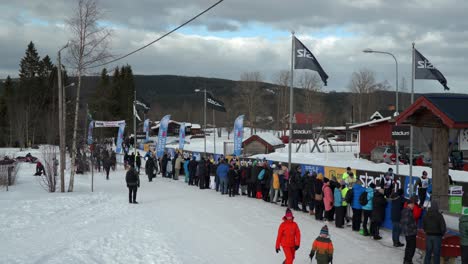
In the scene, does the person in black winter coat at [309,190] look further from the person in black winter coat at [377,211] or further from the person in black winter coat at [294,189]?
the person in black winter coat at [377,211]

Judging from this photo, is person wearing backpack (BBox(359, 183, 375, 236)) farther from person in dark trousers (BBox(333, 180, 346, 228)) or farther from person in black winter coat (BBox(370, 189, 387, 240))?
person in dark trousers (BBox(333, 180, 346, 228))

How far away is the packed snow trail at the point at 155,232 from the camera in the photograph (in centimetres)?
1073

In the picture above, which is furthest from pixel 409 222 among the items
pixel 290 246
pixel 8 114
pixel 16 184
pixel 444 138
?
pixel 8 114

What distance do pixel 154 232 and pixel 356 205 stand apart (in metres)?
5.99

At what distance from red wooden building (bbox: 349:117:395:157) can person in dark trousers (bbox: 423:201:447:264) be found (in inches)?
1490

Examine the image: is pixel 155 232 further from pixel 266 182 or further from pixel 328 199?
pixel 266 182

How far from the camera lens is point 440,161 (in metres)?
13.7

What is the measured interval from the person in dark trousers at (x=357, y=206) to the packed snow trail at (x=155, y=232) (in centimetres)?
32

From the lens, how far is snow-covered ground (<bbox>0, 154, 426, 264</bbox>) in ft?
35.2

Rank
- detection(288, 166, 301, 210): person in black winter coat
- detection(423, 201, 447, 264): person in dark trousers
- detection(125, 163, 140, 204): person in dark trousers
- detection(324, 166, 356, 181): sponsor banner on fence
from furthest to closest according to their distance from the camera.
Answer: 1. detection(125, 163, 140, 204): person in dark trousers
2. detection(324, 166, 356, 181): sponsor banner on fence
3. detection(288, 166, 301, 210): person in black winter coat
4. detection(423, 201, 447, 264): person in dark trousers

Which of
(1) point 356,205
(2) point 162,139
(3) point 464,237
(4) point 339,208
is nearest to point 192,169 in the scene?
(2) point 162,139

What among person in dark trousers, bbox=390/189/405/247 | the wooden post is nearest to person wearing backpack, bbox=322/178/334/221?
person in dark trousers, bbox=390/189/405/247

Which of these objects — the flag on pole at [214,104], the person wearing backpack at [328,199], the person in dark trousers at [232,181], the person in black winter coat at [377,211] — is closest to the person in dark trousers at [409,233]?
the person in black winter coat at [377,211]

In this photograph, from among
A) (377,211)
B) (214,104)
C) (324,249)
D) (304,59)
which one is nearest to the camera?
(324,249)
